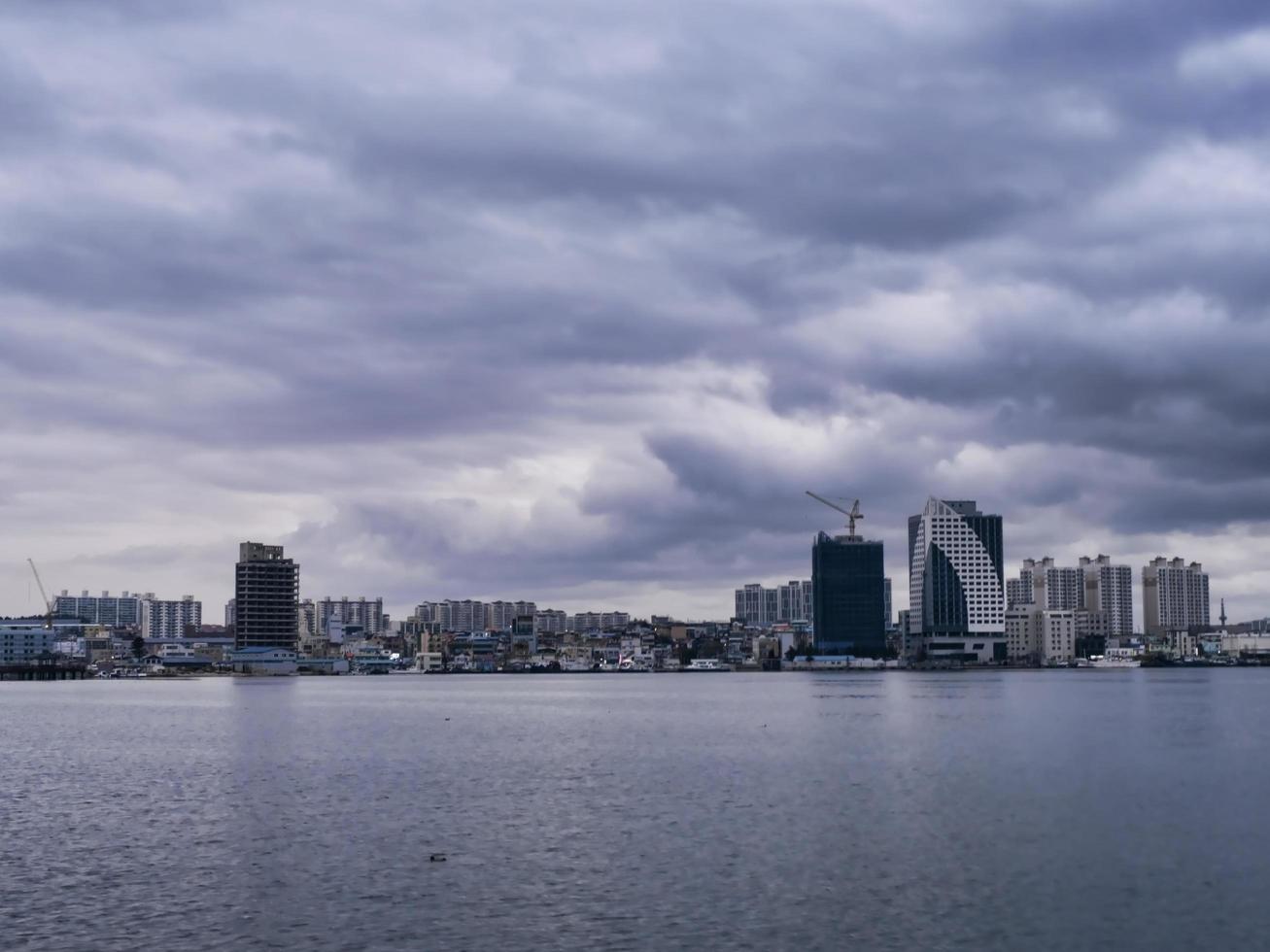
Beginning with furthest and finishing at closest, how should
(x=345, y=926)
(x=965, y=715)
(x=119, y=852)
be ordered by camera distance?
(x=965, y=715)
(x=119, y=852)
(x=345, y=926)

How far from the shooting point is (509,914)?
3678cm

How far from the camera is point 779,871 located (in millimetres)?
42156

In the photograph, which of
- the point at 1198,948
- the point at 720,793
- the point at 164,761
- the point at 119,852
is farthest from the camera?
the point at 164,761

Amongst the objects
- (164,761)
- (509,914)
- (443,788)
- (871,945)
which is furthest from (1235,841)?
(164,761)

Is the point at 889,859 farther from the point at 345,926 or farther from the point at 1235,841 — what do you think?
the point at 345,926

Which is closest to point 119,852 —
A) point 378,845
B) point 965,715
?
point 378,845

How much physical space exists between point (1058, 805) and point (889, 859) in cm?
1617

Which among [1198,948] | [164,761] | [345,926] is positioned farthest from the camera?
[164,761]

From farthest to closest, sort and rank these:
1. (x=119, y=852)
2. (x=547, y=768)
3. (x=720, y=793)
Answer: (x=547, y=768) → (x=720, y=793) → (x=119, y=852)

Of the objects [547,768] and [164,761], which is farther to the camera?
[164,761]

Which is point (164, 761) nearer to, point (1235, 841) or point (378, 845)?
point (378, 845)

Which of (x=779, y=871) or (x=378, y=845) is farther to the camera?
(x=378, y=845)

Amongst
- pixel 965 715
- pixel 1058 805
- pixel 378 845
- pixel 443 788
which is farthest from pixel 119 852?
pixel 965 715

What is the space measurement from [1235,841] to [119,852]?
3775cm
